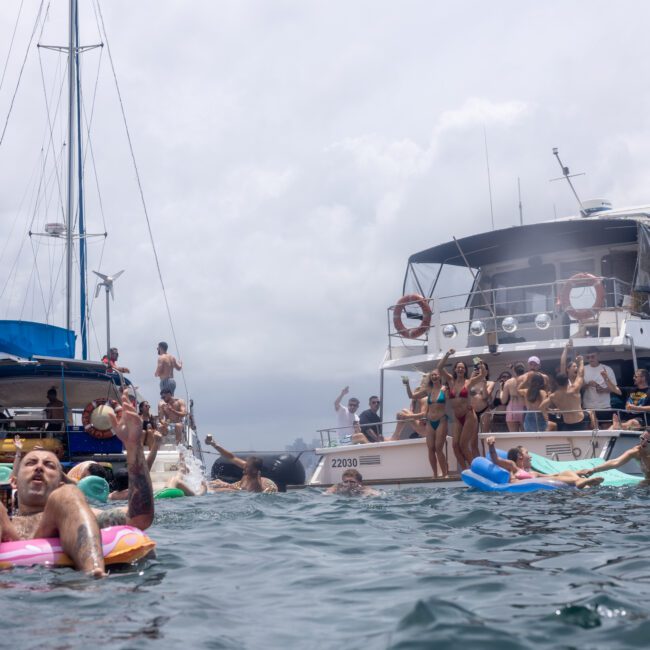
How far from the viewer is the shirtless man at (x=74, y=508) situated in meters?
5.57

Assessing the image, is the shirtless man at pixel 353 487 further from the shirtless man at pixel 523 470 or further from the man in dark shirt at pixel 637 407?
the man in dark shirt at pixel 637 407

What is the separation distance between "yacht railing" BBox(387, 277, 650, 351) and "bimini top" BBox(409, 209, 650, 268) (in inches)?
30.0

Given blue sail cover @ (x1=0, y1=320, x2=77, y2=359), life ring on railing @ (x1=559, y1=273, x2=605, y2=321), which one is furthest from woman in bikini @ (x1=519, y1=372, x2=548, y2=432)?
blue sail cover @ (x1=0, y1=320, x2=77, y2=359)

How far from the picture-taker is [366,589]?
5457mm

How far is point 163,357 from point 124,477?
3074 millimetres

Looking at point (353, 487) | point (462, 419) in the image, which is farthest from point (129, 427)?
point (462, 419)

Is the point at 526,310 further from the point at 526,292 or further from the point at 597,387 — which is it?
the point at 597,387

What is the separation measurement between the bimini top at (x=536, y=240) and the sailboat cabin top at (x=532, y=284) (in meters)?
0.02

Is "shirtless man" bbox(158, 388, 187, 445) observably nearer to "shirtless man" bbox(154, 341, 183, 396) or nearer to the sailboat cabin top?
"shirtless man" bbox(154, 341, 183, 396)

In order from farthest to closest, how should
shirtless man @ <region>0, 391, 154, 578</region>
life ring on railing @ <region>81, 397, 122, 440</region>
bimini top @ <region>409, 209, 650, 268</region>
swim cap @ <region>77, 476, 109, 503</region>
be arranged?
life ring on railing @ <region>81, 397, 122, 440</region>
bimini top @ <region>409, 209, 650, 268</region>
swim cap @ <region>77, 476, 109, 503</region>
shirtless man @ <region>0, 391, 154, 578</region>

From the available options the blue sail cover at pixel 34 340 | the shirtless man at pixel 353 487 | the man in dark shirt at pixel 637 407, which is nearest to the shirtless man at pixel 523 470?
the man in dark shirt at pixel 637 407

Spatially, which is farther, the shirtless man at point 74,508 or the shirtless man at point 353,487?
the shirtless man at point 353,487

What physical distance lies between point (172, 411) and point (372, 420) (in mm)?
4763

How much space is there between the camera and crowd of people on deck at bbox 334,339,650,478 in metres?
13.3
